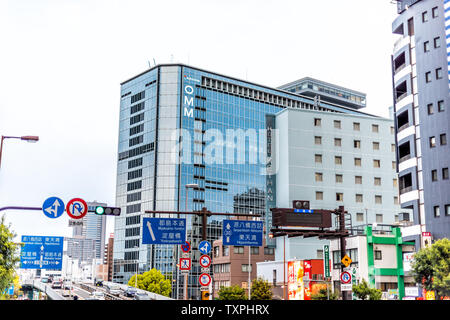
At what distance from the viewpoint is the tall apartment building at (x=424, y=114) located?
2279 inches

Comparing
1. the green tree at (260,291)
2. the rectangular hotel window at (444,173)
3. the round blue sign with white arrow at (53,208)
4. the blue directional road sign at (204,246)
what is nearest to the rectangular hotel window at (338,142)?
the green tree at (260,291)

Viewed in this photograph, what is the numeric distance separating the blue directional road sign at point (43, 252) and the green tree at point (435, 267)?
34800mm

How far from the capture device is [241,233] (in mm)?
40781

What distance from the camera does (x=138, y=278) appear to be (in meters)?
112

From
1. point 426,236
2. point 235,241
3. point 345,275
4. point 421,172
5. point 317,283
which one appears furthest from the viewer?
point 317,283

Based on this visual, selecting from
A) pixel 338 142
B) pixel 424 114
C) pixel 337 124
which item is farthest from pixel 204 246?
pixel 337 124

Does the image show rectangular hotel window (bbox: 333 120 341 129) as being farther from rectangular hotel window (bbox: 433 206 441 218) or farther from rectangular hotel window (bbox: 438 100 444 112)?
rectangular hotel window (bbox: 433 206 441 218)

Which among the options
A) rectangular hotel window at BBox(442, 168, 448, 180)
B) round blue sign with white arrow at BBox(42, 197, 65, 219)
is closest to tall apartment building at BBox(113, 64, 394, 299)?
rectangular hotel window at BBox(442, 168, 448, 180)

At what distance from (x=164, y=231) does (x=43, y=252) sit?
1727 cm

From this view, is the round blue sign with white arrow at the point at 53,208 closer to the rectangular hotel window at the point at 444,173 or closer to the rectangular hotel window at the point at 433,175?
the rectangular hotel window at the point at 444,173

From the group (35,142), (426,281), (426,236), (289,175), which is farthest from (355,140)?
(35,142)

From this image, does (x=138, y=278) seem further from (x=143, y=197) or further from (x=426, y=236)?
(x=426, y=236)

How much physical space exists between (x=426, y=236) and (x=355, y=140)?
52602mm

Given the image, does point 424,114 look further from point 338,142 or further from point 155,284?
point 155,284
